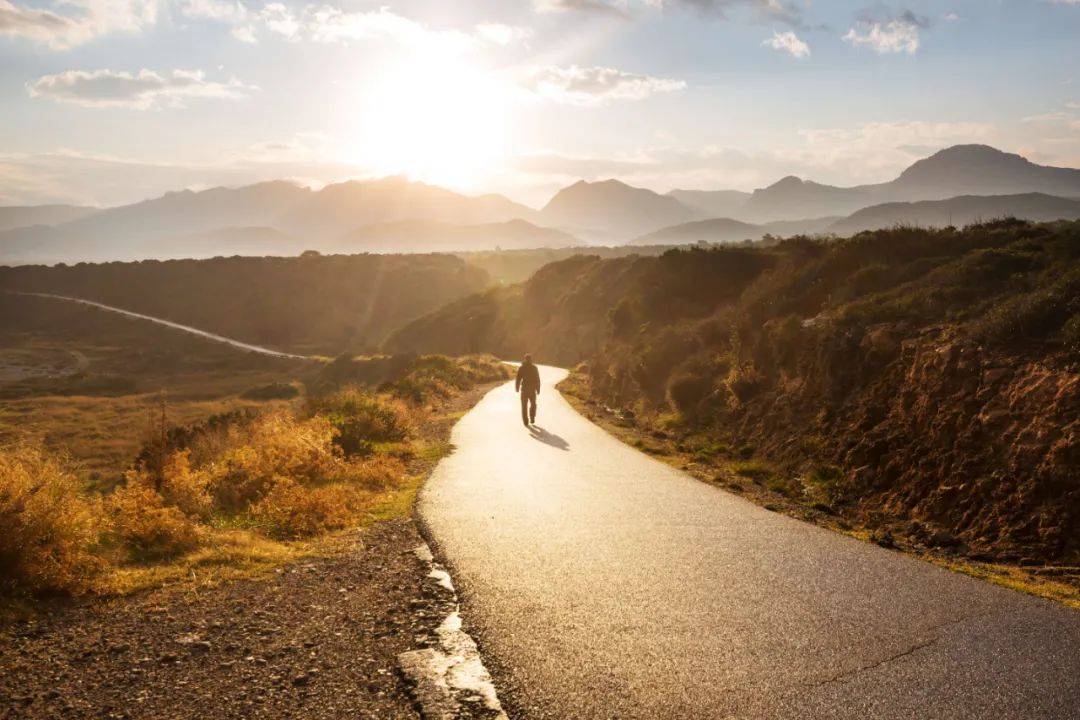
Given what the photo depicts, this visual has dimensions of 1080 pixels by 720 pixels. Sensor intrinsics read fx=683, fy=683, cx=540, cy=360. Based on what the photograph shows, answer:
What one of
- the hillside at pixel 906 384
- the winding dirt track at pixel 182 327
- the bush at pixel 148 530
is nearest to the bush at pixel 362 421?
the bush at pixel 148 530

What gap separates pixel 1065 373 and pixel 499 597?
8.62m

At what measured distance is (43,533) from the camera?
641cm

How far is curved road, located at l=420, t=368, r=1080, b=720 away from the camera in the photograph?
15.5 ft

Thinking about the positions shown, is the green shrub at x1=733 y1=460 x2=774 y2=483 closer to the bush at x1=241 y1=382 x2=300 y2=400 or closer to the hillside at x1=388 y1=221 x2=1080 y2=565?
the hillside at x1=388 y1=221 x2=1080 y2=565

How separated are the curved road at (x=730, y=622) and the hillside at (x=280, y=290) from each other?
4126 inches

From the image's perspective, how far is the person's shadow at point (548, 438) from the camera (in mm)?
16906

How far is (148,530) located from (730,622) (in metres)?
6.52

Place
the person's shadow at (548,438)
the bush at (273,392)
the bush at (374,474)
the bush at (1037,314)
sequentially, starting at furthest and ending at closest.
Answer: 1. the bush at (273,392)
2. the person's shadow at (548,438)
3. the bush at (374,474)
4. the bush at (1037,314)

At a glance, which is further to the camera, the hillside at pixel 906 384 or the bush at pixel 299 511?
the bush at pixel 299 511

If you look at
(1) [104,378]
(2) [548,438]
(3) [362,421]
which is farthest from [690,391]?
(1) [104,378]

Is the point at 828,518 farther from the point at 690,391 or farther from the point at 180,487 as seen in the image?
the point at 690,391

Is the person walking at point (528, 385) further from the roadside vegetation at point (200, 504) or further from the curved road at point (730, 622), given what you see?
the curved road at point (730, 622)

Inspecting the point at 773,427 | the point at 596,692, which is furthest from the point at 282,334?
the point at 596,692

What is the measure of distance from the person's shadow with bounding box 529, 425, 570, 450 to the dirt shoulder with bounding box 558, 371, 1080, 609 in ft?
5.81
